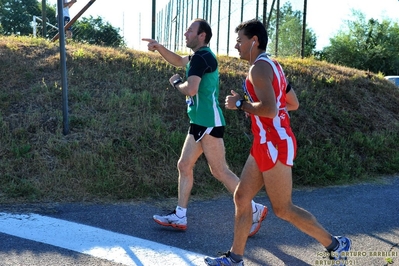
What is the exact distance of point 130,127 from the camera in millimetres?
6852

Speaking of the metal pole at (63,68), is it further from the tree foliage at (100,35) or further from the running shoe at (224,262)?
the tree foliage at (100,35)

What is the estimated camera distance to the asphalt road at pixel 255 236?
3.86m

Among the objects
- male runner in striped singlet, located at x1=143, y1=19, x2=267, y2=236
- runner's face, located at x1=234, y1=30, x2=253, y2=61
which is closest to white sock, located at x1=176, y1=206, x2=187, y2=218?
male runner in striped singlet, located at x1=143, y1=19, x2=267, y2=236

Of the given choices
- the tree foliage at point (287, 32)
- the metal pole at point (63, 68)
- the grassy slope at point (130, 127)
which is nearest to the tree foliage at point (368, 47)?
the tree foliage at point (287, 32)

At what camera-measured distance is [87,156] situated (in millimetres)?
6121

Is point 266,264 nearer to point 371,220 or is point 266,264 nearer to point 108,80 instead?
point 371,220

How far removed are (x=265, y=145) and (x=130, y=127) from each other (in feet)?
12.7

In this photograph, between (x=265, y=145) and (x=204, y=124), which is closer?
(x=265, y=145)

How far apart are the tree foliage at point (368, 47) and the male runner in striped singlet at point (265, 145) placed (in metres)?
20.7

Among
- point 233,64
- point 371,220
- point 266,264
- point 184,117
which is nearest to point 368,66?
point 233,64

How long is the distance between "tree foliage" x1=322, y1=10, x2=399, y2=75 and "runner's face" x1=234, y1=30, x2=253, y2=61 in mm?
20699

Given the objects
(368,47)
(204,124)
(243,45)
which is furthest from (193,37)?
(368,47)

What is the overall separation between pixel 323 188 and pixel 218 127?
274 centimetres

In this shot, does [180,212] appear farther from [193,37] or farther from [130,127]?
[130,127]
